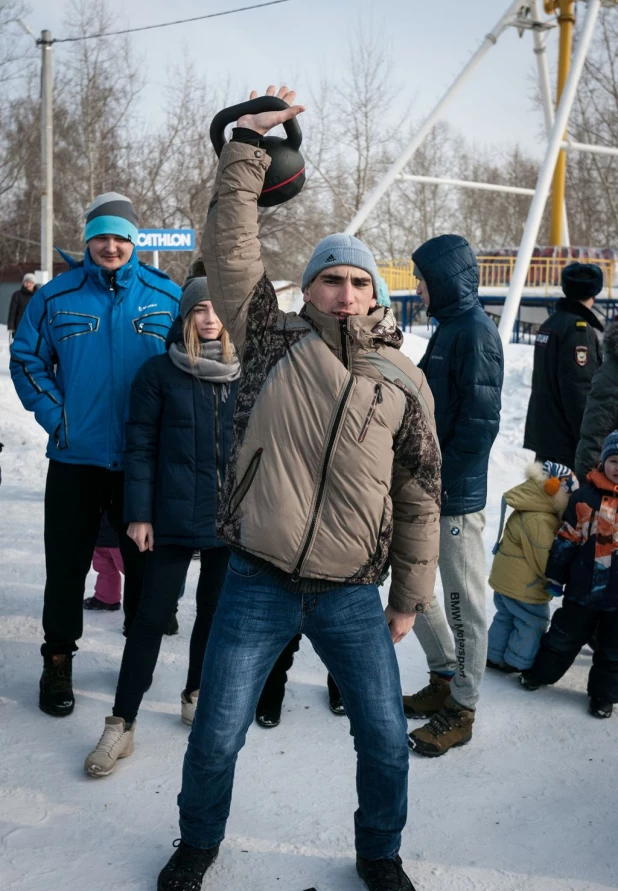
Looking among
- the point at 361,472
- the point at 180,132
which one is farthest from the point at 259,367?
the point at 180,132

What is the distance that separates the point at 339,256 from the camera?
2.29 meters

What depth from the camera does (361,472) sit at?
220cm

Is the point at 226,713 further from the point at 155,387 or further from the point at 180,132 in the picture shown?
the point at 180,132

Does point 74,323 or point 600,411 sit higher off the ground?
point 74,323

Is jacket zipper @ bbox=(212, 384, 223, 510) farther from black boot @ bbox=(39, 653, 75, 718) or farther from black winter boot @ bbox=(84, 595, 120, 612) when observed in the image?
black winter boot @ bbox=(84, 595, 120, 612)

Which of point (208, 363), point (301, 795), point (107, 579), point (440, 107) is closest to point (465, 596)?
point (301, 795)

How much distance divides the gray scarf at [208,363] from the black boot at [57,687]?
1364 millimetres

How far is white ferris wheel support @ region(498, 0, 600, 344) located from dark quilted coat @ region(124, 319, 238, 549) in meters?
9.32

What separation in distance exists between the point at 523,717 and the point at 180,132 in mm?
26543

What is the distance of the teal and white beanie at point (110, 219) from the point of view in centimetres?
341

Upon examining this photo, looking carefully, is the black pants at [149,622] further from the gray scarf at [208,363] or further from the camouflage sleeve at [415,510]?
the camouflage sleeve at [415,510]

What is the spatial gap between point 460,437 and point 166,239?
7666 mm

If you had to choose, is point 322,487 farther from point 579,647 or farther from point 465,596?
point 579,647

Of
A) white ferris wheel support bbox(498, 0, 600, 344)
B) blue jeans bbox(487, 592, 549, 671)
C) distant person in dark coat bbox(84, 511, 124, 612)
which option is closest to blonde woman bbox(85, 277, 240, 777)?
distant person in dark coat bbox(84, 511, 124, 612)
